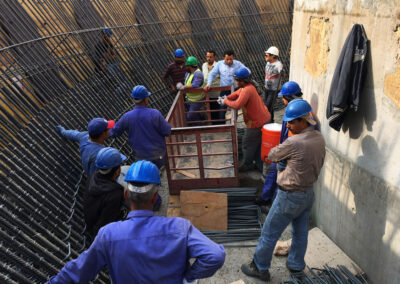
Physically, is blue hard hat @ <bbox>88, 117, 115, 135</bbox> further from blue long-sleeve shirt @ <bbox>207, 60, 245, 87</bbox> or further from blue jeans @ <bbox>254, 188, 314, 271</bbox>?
blue long-sleeve shirt @ <bbox>207, 60, 245, 87</bbox>

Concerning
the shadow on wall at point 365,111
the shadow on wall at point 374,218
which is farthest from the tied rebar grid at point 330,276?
the shadow on wall at point 365,111

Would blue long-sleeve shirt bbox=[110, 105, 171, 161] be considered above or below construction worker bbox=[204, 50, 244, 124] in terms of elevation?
above

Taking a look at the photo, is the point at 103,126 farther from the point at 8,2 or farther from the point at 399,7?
the point at 399,7

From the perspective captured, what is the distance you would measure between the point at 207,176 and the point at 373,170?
253cm

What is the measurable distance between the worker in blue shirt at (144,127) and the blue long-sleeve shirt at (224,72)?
2.54 meters

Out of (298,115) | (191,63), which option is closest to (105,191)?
(298,115)

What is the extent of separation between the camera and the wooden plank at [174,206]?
4.59 metres

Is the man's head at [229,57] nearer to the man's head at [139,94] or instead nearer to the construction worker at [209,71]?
the construction worker at [209,71]

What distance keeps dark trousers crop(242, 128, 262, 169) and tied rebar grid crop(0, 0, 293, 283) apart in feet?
7.21

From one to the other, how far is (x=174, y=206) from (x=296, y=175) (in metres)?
2.35

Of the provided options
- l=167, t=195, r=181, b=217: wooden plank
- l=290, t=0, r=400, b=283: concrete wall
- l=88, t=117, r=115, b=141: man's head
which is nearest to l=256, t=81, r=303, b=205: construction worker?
l=290, t=0, r=400, b=283: concrete wall

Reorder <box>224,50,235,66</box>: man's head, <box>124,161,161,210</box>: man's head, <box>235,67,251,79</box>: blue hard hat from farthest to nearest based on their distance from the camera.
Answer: <box>224,50,235,66</box>: man's head
<box>235,67,251,79</box>: blue hard hat
<box>124,161,161,210</box>: man's head

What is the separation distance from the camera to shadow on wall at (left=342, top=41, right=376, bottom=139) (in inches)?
113

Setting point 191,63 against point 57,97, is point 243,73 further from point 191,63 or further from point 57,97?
point 57,97
